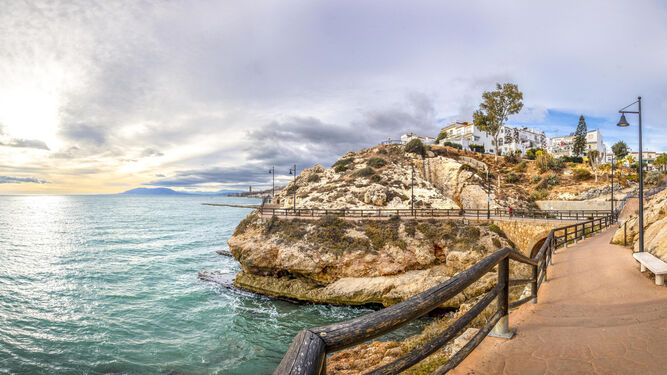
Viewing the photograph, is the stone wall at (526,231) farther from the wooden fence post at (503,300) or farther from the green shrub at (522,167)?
the green shrub at (522,167)

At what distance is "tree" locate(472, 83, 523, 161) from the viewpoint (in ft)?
172

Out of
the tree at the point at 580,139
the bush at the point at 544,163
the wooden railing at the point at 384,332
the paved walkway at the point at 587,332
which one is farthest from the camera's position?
the tree at the point at 580,139

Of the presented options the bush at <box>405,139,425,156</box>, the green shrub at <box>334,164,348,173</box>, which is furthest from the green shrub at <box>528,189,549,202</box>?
the green shrub at <box>334,164,348,173</box>

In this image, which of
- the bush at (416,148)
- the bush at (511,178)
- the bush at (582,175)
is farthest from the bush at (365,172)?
the bush at (582,175)

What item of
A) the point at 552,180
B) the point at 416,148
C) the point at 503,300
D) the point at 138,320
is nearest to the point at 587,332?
the point at 503,300

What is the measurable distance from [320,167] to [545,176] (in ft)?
121

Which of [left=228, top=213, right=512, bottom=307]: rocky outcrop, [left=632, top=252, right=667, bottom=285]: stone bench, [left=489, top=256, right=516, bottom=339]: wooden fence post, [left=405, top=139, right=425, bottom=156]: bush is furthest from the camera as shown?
[left=405, top=139, right=425, bottom=156]: bush

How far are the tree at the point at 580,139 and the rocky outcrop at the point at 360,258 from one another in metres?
56.1

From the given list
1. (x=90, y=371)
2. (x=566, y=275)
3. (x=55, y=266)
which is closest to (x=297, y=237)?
Answer: (x=90, y=371)

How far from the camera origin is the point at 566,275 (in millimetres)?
8102

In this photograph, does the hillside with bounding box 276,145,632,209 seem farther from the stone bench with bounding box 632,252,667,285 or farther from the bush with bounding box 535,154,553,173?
the stone bench with bounding box 632,252,667,285

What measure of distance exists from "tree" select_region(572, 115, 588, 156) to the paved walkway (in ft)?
241

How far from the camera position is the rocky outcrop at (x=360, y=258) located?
21.3 m

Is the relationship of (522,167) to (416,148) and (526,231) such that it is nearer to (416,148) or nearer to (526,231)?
(416,148)
